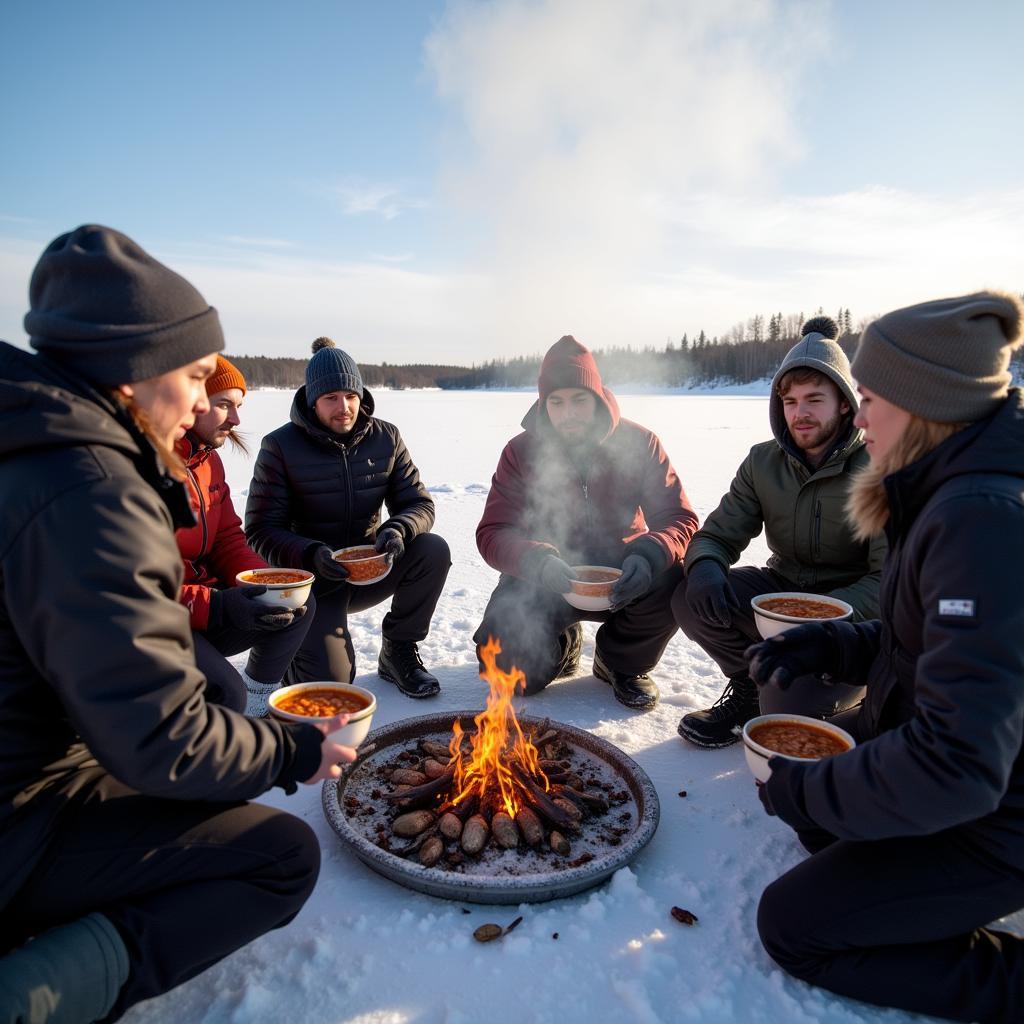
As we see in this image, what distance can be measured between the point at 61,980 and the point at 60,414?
49.7 inches

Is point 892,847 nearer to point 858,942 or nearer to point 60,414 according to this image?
point 858,942

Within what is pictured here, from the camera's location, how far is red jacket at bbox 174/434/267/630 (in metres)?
3.37

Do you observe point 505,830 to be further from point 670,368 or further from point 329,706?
point 670,368

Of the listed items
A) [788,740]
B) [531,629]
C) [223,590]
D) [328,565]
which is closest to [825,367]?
[788,740]

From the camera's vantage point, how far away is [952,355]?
191 centimetres

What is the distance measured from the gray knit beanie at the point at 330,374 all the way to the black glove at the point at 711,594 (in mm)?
2142

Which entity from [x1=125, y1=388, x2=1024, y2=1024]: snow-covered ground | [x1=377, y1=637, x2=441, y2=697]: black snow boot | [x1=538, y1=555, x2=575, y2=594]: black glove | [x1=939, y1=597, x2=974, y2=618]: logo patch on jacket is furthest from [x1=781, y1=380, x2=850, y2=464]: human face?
[x1=377, y1=637, x2=441, y2=697]: black snow boot

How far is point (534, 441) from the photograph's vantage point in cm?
431

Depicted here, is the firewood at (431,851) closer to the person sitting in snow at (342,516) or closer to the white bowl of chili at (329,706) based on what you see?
the white bowl of chili at (329,706)

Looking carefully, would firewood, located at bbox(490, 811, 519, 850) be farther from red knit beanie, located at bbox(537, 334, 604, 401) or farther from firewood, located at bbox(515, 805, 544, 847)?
red knit beanie, located at bbox(537, 334, 604, 401)

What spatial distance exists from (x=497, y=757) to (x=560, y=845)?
458 millimetres

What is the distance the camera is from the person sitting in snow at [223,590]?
10.2 feet

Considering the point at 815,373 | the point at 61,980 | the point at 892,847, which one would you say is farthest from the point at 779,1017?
the point at 815,373

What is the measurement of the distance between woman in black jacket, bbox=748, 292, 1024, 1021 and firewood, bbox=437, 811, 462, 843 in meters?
1.09
